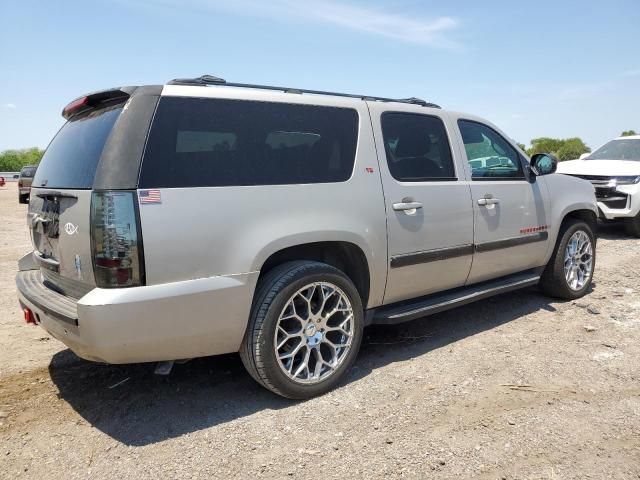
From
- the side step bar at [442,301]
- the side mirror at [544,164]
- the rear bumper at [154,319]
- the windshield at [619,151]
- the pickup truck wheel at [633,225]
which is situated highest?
the windshield at [619,151]

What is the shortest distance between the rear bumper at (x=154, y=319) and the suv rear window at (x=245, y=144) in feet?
1.83

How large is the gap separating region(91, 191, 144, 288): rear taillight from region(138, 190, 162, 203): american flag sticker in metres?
0.03

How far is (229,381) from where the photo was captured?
11.0 feet

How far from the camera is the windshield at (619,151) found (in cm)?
987

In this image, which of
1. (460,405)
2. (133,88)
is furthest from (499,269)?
(133,88)

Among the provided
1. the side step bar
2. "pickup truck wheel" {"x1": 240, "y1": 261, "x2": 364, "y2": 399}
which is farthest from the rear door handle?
"pickup truck wheel" {"x1": 240, "y1": 261, "x2": 364, "y2": 399}

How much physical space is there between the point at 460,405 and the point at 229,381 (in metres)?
1.49

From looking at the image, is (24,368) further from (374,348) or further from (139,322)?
(374,348)

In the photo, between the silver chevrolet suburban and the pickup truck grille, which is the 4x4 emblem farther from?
the pickup truck grille

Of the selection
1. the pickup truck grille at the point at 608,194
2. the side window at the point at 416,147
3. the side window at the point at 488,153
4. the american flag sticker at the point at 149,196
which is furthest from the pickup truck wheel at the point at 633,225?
the american flag sticker at the point at 149,196

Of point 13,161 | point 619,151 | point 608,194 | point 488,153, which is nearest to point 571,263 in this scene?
point 488,153

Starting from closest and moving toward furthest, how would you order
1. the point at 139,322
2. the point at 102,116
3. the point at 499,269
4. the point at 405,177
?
the point at 139,322
the point at 102,116
the point at 405,177
the point at 499,269

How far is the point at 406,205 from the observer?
351 cm

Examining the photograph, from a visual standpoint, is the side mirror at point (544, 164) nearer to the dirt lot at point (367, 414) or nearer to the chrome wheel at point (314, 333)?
the dirt lot at point (367, 414)
